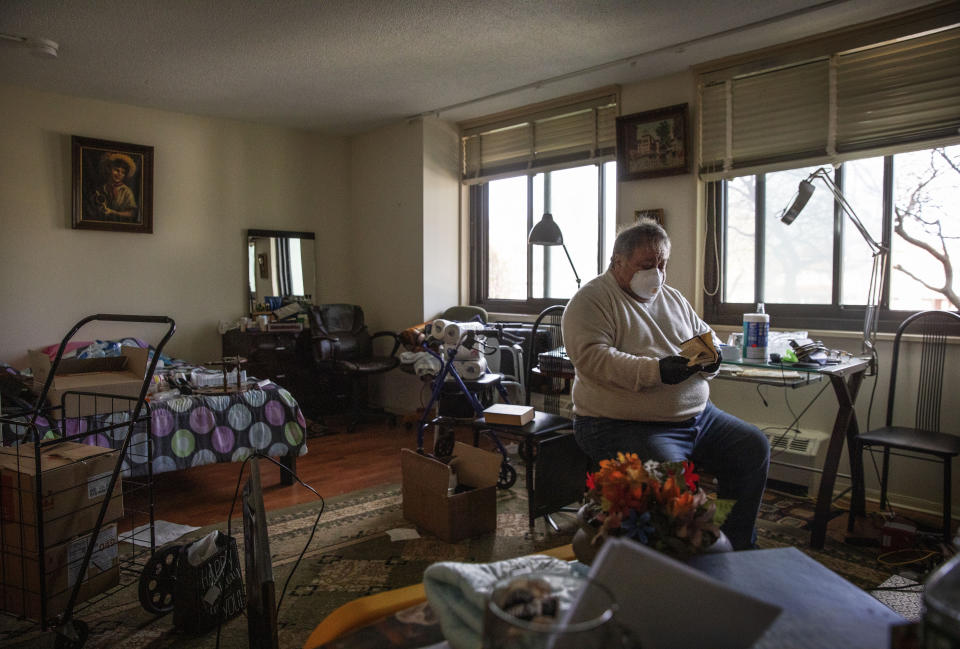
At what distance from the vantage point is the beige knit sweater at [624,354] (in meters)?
2.21

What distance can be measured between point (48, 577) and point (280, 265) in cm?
400

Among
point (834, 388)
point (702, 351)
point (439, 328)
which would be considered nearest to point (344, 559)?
point (439, 328)

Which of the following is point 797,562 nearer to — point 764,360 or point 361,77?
point 764,360

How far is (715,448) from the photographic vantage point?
231 cm

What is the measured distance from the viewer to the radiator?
3.28 m

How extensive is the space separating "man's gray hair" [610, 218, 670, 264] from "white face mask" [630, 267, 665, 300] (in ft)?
0.29

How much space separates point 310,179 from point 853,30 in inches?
175

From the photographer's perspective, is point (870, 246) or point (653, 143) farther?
point (653, 143)

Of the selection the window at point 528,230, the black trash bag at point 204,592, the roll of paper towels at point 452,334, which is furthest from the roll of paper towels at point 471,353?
the black trash bag at point 204,592

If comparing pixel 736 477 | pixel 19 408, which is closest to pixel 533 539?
pixel 736 477

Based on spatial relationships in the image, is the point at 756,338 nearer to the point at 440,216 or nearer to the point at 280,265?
the point at 440,216

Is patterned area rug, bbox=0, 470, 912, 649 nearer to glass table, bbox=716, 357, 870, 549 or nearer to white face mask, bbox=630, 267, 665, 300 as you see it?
glass table, bbox=716, 357, 870, 549

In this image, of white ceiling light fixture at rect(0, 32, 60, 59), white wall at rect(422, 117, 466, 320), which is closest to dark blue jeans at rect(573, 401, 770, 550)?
white wall at rect(422, 117, 466, 320)

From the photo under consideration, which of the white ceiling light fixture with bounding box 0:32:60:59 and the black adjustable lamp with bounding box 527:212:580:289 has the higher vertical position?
the white ceiling light fixture with bounding box 0:32:60:59
